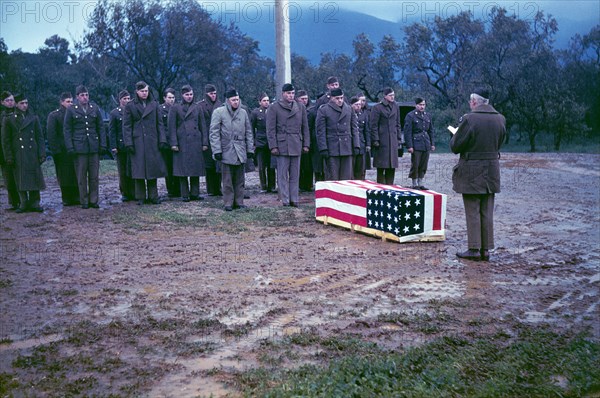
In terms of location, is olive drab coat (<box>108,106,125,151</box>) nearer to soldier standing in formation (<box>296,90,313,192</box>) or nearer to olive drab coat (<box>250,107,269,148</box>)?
olive drab coat (<box>250,107,269,148</box>)

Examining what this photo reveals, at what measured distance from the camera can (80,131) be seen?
1331 centimetres

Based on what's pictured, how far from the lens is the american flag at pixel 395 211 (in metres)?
9.69

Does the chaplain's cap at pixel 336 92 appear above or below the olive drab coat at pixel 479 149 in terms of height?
above

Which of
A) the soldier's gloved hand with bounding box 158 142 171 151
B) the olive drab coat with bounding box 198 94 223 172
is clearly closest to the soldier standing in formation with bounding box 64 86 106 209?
the soldier's gloved hand with bounding box 158 142 171 151

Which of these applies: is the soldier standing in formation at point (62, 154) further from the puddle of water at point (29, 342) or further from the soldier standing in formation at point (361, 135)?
Answer: the puddle of water at point (29, 342)

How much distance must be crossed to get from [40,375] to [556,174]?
18031mm

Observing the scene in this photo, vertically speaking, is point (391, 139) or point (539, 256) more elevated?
point (391, 139)

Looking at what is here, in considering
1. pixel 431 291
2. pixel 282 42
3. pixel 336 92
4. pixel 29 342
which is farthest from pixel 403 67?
pixel 29 342

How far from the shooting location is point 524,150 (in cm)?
3459

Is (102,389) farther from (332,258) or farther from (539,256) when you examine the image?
(539,256)

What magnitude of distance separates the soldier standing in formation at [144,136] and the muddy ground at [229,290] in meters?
1.49

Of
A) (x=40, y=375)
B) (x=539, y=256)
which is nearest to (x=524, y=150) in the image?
(x=539, y=256)

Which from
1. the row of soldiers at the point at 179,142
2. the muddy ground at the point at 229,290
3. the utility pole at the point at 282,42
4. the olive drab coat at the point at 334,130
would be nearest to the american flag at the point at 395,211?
the muddy ground at the point at 229,290

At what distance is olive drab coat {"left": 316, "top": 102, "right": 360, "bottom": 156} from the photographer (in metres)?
13.2
